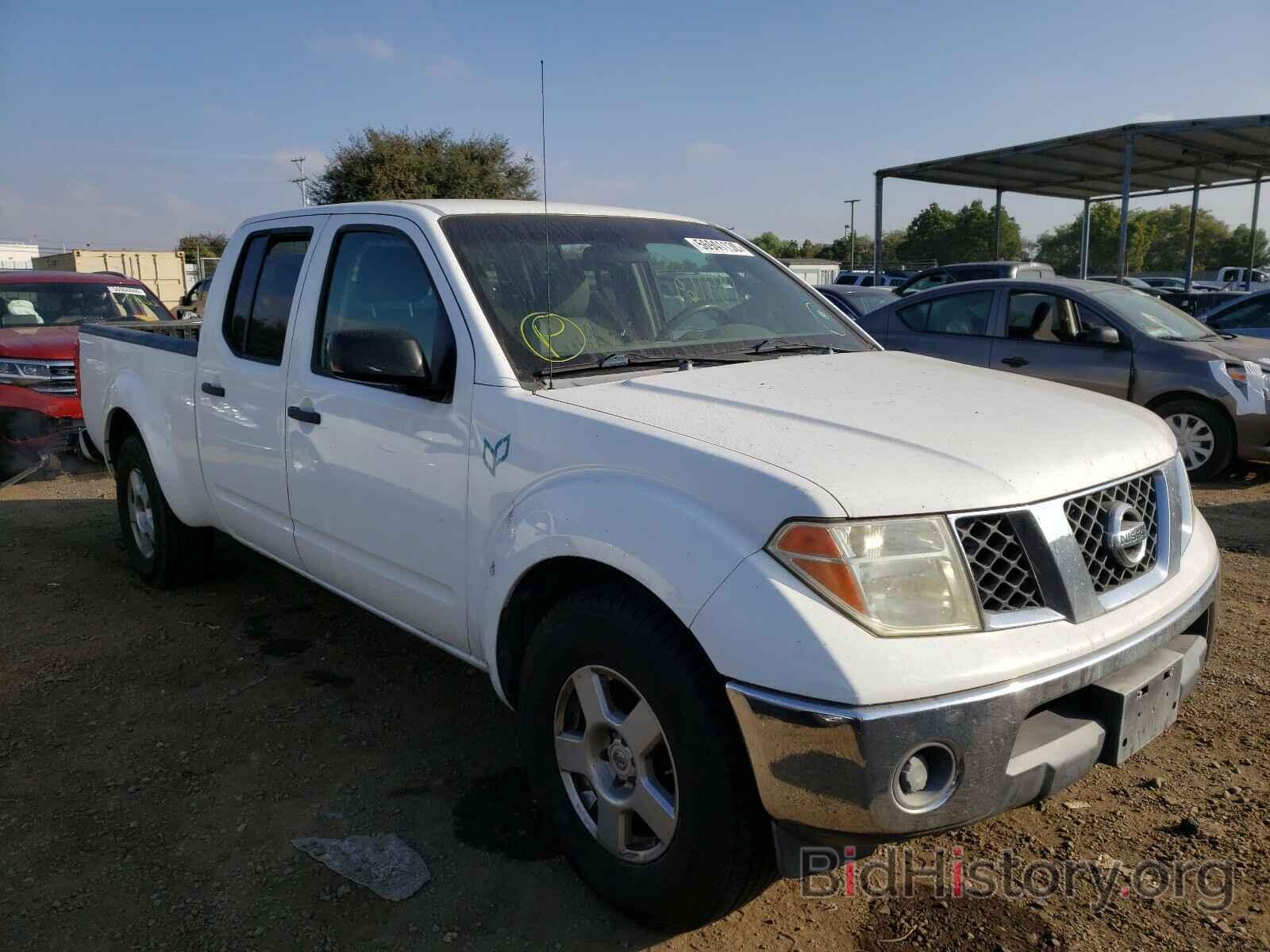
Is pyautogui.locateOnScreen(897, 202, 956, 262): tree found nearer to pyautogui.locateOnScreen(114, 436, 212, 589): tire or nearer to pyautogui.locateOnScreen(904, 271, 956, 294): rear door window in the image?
pyautogui.locateOnScreen(904, 271, 956, 294): rear door window

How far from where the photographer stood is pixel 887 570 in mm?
2010

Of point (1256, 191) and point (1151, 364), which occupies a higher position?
point (1256, 191)

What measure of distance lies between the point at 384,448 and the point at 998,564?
1.94 metres

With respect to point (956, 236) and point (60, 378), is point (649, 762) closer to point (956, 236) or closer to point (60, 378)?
point (60, 378)

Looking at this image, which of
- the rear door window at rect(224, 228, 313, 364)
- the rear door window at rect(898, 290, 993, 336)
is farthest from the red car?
the rear door window at rect(898, 290, 993, 336)

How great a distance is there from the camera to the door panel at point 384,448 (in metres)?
2.93

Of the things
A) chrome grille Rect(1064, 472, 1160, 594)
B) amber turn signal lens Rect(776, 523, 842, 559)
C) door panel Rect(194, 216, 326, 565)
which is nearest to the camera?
amber turn signal lens Rect(776, 523, 842, 559)

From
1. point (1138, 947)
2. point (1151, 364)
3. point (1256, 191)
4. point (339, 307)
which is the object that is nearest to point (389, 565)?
point (339, 307)

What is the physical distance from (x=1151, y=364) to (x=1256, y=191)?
1773 centimetres

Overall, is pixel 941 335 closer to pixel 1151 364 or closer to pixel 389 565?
pixel 1151 364

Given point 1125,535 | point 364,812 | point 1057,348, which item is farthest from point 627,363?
point 1057,348

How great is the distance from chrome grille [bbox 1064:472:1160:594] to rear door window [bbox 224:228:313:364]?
2.89 metres

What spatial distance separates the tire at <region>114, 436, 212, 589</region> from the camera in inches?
194

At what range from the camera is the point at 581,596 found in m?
2.40
